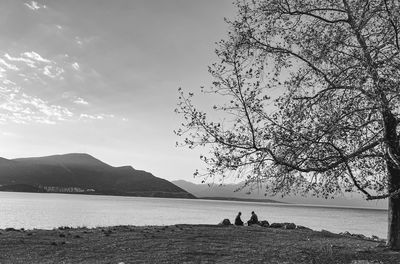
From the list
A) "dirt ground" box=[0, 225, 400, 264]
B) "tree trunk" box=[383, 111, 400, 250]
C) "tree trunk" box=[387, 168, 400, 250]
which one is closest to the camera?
"tree trunk" box=[383, 111, 400, 250]

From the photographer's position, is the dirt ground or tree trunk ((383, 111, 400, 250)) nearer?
tree trunk ((383, 111, 400, 250))

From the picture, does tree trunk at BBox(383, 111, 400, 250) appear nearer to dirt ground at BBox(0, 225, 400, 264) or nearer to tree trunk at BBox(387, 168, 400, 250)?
tree trunk at BBox(387, 168, 400, 250)

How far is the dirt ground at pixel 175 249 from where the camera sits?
21.0 m

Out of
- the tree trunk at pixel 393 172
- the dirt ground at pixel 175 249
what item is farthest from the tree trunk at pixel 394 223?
the dirt ground at pixel 175 249

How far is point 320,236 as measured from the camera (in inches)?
1259

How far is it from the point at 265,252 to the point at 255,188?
5.57m

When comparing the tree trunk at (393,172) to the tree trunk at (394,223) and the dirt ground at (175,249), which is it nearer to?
the tree trunk at (394,223)

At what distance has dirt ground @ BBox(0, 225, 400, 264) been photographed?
20955 mm

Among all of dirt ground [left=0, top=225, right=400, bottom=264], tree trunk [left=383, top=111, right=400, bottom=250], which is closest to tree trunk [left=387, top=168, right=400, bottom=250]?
tree trunk [left=383, top=111, right=400, bottom=250]

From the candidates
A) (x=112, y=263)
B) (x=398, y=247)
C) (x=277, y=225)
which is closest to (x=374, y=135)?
(x=398, y=247)

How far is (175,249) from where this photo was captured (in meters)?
23.1

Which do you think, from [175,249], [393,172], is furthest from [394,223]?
[175,249]

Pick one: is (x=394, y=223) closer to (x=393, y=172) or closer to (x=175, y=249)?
(x=393, y=172)

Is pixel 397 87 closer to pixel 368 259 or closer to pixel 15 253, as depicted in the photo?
pixel 368 259
